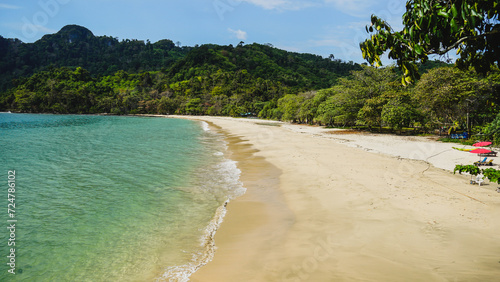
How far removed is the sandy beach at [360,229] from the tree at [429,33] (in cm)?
456

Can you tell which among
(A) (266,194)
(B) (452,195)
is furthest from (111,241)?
(B) (452,195)

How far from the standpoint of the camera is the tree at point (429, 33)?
3.23m

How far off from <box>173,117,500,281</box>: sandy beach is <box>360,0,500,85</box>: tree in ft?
15.0

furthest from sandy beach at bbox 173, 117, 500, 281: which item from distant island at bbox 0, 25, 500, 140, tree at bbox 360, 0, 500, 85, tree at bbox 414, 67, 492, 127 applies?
tree at bbox 414, 67, 492, 127

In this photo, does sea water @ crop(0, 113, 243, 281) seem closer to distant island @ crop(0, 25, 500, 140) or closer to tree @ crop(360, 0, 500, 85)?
tree @ crop(360, 0, 500, 85)

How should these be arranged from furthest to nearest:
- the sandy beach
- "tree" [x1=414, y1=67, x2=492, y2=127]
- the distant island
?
the distant island → "tree" [x1=414, y1=67, x2=492, y2=127] → the sandy beach

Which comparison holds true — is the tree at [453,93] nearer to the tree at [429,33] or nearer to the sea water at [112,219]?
the sea water at [112,219]

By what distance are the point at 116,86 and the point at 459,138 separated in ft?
658

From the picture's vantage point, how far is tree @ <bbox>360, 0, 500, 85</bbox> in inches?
127

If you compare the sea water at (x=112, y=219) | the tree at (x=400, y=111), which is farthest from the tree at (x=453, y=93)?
the sea water at (x=112, y=219)

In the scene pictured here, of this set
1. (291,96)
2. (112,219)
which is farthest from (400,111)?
(291,96)

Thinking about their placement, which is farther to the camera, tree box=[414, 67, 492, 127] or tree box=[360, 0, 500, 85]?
tree box=[414, 67, 492, 127]

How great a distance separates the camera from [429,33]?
3984mm

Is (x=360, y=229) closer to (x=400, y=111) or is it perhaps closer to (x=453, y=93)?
(x=453, y=93)
